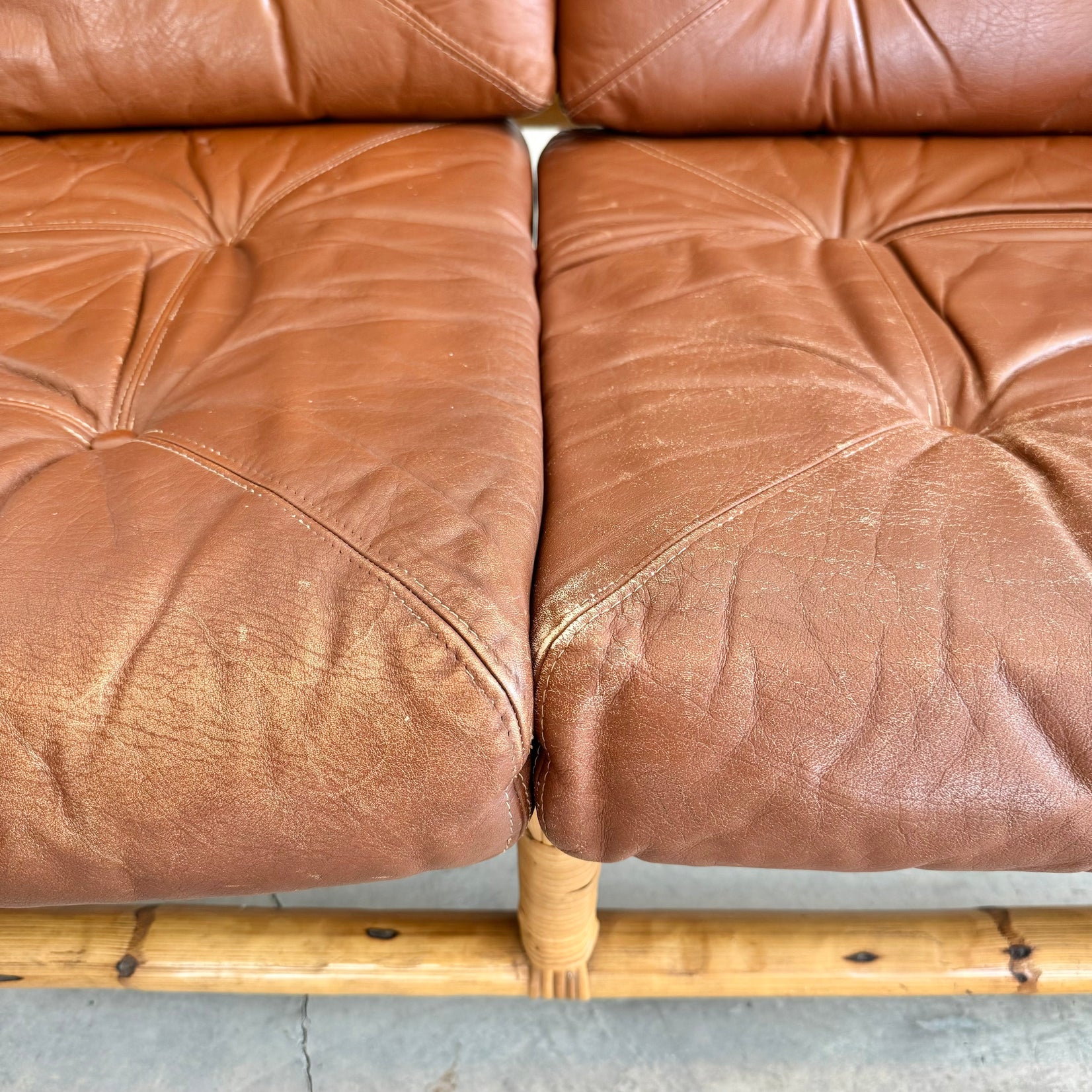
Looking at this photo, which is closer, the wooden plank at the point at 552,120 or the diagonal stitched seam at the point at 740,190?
the diagonal stitched seam at the point at 740,190

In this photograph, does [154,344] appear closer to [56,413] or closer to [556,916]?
[56,413]

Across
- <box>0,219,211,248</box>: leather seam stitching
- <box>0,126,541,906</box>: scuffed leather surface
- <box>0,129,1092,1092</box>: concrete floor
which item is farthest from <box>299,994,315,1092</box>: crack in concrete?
<box>0,219,211,248</box>: leather seam stitching

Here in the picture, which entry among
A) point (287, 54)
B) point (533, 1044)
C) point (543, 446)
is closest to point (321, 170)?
point (287, 54)

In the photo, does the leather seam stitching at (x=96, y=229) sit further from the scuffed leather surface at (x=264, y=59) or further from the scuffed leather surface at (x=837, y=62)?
the scuffed leather surface at (x=837, y=62)

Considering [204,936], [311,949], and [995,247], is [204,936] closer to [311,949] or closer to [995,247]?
[311,949]

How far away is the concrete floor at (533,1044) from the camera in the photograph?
0.77m

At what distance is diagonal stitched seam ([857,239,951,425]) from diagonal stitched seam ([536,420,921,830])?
0.37 ft

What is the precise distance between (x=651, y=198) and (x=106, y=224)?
0.44m

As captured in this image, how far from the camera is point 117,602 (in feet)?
1.62

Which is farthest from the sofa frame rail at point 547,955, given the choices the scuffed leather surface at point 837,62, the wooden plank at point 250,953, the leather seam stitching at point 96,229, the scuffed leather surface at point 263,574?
the scuffed leather surface at point 837,62

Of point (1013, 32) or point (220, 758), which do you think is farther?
point (1013, 32)

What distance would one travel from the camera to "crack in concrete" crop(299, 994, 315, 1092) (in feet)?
2.53

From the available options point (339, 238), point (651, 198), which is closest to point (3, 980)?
point (339, 238)

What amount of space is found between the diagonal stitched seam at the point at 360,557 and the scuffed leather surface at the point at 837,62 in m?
0.51
